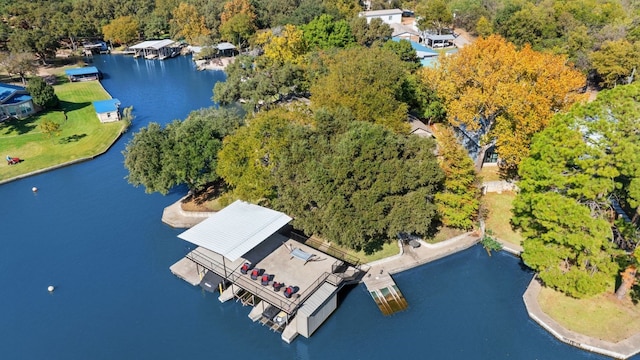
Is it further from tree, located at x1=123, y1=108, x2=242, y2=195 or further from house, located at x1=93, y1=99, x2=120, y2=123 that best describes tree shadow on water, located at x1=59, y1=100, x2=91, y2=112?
tree, located at x1=123, y1=108, x2=242, y2=195

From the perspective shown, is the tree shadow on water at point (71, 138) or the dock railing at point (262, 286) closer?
the dock railing at point (262, 286)

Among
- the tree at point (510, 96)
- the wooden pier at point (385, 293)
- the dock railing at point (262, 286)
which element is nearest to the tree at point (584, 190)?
the tree at point (510, 96)

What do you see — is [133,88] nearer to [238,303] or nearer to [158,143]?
[158,143]

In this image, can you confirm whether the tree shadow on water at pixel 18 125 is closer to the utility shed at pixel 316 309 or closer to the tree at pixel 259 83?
the tree at pixel 259 83

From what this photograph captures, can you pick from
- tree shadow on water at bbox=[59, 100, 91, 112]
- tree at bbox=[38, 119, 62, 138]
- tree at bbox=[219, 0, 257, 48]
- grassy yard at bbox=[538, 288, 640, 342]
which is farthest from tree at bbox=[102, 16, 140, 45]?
grassy yard at bbox=[538, 288, 640, 342]

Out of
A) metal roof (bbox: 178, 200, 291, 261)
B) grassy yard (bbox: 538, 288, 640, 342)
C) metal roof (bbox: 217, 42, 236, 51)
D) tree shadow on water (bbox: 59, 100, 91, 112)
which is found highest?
metal roof (bbox: 217, 42, 236, 51)

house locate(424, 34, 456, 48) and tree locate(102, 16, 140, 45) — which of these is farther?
tree locate(102, 16, 140, 45)

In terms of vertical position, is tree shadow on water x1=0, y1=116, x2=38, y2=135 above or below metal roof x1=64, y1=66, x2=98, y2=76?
below
